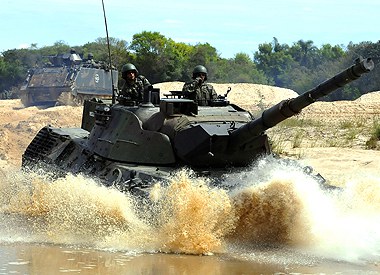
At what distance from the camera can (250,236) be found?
1138 cm

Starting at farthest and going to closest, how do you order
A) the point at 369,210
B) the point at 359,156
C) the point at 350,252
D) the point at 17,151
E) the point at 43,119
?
the point at 43,119 < the point at 17,151 < the point at 359,156 < the point at 369,210 < the point at 350,252

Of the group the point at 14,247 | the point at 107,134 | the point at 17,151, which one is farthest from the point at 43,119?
the point at 14,247

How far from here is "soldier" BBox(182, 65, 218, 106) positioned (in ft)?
46.8

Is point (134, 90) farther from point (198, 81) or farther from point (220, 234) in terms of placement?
point (220, 234)

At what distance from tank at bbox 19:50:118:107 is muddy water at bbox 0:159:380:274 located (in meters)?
23.6

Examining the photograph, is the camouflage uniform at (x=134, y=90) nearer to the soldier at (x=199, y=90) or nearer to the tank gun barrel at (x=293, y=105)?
the soldier at (x=199, y=90)

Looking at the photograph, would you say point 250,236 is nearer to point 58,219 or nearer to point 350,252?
point 350,252

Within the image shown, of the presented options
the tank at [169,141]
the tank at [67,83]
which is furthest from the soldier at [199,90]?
the tank at [67,83]

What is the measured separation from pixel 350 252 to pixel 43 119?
2300cm

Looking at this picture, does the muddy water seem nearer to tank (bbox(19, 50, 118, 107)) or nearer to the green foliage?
tank (bbox(19, 50, 118, 107))

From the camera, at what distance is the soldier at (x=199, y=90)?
1425 centimetres

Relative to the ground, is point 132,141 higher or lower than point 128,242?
higher

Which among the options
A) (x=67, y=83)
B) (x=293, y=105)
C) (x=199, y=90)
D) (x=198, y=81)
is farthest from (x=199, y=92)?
(x=67, y=83)

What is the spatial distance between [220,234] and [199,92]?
3.67m
